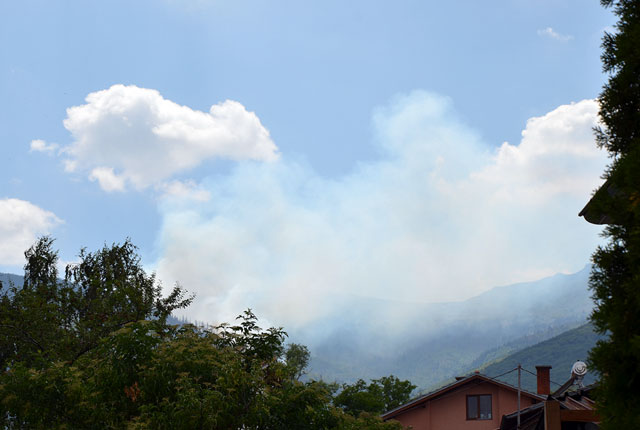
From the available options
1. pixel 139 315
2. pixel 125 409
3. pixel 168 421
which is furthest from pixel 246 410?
pixel 139 315

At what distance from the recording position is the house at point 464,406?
42125 mm

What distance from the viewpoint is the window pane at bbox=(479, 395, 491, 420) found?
42406mm

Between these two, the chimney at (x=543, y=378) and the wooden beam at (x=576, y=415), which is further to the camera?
the chimney at (x=543, y=378)

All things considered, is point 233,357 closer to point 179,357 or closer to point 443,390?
point 179,357

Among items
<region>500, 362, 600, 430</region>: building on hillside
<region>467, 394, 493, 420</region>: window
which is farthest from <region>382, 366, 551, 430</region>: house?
<region>500, 362, 600, 430</region>: building on hillside

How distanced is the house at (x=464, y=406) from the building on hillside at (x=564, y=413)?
1457 centimetres

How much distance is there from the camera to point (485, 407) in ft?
140

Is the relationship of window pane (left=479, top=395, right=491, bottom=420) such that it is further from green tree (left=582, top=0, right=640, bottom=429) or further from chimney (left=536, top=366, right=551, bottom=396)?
green tree (left=582, top=0, right=640, bottom=429)

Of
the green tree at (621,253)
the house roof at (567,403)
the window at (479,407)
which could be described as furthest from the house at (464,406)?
the green tree at (621,253)

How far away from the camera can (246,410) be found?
13.1 meters

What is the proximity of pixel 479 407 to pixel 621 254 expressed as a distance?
39.6 metres

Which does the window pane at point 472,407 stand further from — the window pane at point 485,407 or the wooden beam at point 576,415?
the wooden beam at point 576,415

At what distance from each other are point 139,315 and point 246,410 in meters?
23.0

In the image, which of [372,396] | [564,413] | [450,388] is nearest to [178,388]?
[564,413]
